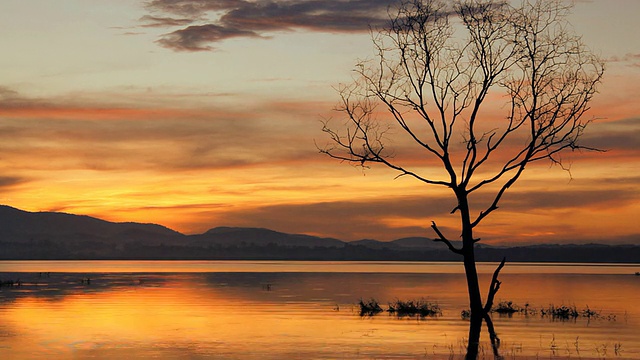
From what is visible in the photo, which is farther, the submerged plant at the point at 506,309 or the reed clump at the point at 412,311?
the submerged plant at the point at 506,309

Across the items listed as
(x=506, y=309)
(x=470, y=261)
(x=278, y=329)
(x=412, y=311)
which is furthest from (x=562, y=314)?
(x=278, y=329)

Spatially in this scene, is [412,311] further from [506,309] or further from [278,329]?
[278,329]

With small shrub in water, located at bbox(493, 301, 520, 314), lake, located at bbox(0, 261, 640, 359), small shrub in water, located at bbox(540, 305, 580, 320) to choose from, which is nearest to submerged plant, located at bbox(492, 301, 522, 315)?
small shrub in water, located at bbox(493, 301, 520, 314)

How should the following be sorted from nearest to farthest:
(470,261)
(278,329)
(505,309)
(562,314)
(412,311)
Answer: (470,261), (278,329), (562,314), (412,311), (505,309)

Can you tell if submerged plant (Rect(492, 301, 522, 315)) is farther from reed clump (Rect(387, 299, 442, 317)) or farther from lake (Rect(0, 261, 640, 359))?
reed clump (Rect(387, 299, 442, 317))

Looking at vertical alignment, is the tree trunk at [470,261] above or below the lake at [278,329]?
above

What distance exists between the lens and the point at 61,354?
28.8 meters

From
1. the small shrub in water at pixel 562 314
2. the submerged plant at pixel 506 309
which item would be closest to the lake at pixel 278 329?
the small shrub in water at pixel 562 314

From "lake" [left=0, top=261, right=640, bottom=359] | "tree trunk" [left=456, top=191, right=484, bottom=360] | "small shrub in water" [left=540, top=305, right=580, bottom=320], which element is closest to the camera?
"lake" [left=0, top=261, right=640, bottom=359]

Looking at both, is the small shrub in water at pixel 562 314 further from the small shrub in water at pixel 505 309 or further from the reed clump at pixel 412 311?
the reed clump at pixel 412 311

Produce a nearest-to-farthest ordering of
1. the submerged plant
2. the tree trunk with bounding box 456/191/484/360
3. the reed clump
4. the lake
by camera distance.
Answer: the lake
the tree trunk with bounding box 456/191/484/360
the reed clump
the submerged plant

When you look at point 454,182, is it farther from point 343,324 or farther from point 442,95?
point 343,324

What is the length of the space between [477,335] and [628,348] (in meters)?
5.53

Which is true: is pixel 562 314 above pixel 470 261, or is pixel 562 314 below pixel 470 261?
below
